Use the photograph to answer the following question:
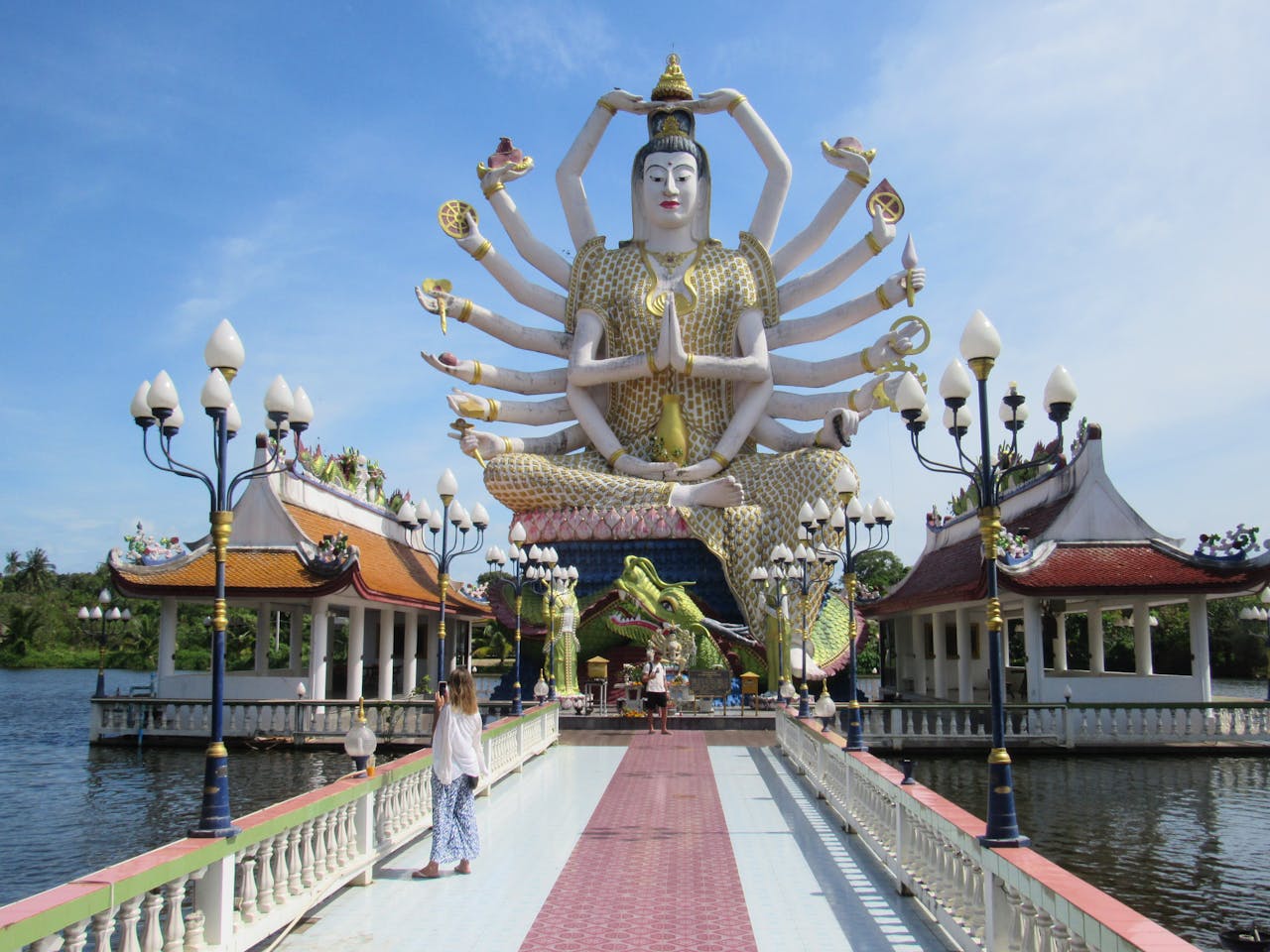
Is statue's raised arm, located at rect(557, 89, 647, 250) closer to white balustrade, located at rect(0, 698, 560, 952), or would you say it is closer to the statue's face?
the statue's face

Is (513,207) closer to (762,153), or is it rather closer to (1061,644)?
(762,153)

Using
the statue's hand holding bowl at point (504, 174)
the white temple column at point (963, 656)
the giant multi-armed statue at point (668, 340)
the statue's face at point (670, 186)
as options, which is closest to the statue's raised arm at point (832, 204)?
the giant multi-armed statue at point (668, 340)

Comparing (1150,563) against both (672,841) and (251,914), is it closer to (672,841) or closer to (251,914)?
(672,841)

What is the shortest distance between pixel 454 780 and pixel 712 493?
56.7ft

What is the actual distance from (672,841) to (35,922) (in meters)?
5.79

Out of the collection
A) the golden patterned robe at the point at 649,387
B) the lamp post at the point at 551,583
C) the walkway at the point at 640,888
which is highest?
the golden patterned robe at the point at 649,387

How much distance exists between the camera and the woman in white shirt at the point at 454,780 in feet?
26.0

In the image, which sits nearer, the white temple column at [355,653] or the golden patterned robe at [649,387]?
the white temple column at [355,653]

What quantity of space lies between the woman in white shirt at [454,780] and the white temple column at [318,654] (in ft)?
44.3

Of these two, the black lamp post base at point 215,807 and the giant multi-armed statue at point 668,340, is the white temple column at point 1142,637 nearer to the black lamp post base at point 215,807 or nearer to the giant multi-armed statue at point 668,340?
the giant multi-armed statue at point 668,340

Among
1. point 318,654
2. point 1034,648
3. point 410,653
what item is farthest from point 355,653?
point 1034,648

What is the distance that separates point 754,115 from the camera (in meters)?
28.5

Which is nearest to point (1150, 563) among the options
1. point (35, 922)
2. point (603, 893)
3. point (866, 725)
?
point (866, 725)

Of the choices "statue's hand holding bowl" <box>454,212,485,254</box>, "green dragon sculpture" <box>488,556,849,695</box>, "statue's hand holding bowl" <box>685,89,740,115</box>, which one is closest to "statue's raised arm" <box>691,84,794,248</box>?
"statue's hand holding bowl" <box>685,89,740,115</box>
